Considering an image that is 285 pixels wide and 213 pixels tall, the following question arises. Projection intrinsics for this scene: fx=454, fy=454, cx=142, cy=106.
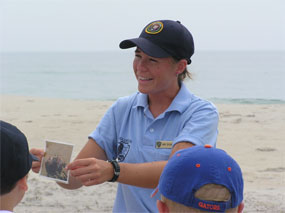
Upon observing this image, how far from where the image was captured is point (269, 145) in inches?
427

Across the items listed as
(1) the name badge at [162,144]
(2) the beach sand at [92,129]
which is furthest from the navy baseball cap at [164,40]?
(2) the beach sand at [92,129]

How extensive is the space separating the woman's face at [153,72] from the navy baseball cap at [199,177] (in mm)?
1132

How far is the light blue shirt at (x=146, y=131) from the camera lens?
2.73m

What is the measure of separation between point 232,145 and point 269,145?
90cm

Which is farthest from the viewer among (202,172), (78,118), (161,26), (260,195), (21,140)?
(78,118)

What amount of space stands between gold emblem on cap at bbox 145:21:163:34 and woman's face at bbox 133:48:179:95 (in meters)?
0.14

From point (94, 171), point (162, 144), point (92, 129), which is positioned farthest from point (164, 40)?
point (92, 129)

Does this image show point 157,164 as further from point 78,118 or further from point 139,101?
point 78,118

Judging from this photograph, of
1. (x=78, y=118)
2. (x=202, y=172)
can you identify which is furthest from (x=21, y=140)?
(x=78, y=118)

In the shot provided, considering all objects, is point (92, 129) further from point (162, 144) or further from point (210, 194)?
point (210, 194)

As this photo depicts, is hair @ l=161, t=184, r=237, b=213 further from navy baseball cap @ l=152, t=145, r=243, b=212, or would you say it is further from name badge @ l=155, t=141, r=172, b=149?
name badge @ l=155, t=141, r=172, b=149

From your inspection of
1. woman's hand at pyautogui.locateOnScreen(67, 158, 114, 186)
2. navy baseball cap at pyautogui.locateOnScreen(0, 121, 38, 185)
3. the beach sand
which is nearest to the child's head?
navy baseball cap at pyautogui.locateOnScreen(0, 121, 38, 185)

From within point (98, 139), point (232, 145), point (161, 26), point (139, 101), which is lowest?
point (232, 145)

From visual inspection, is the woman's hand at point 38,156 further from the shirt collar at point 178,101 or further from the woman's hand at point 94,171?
the shirt collar at point 178,101
